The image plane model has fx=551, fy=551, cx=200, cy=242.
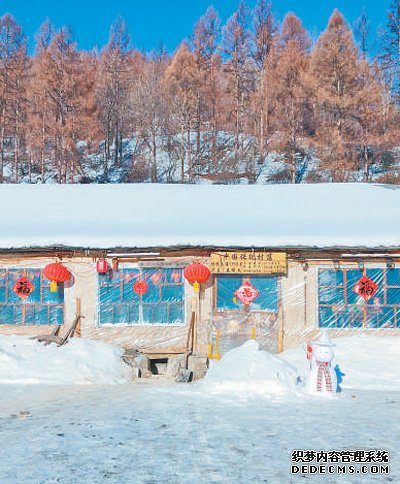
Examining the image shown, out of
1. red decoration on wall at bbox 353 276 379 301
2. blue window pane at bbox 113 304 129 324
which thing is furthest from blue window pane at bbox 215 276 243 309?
red decoration on wall at bbox 353 276 379 301

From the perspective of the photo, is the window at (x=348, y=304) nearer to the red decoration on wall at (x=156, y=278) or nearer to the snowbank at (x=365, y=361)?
the snowbank at (x=365, y=361)

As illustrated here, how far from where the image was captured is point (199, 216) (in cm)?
1633

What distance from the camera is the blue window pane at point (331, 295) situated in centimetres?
1398

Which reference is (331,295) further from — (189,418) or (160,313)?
(189,418)

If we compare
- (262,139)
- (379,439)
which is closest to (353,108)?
(262,139)

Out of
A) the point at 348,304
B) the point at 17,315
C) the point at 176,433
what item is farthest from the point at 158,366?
the point at 176,433

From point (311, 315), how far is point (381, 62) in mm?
35409

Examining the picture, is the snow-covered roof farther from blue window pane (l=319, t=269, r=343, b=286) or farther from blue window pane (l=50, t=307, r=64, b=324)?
blue window pane (l=50, t=307, r=64, b=324)

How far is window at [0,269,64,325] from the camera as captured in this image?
14.2m

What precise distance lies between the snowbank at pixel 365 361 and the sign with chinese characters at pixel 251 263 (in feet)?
6.84

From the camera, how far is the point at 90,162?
42.8m

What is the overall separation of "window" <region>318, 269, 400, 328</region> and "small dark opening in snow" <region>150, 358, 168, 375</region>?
4161 mm

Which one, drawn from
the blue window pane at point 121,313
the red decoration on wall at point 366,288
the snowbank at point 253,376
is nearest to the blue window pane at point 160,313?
the blue window pane at point 121,313

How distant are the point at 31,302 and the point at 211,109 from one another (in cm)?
3216
